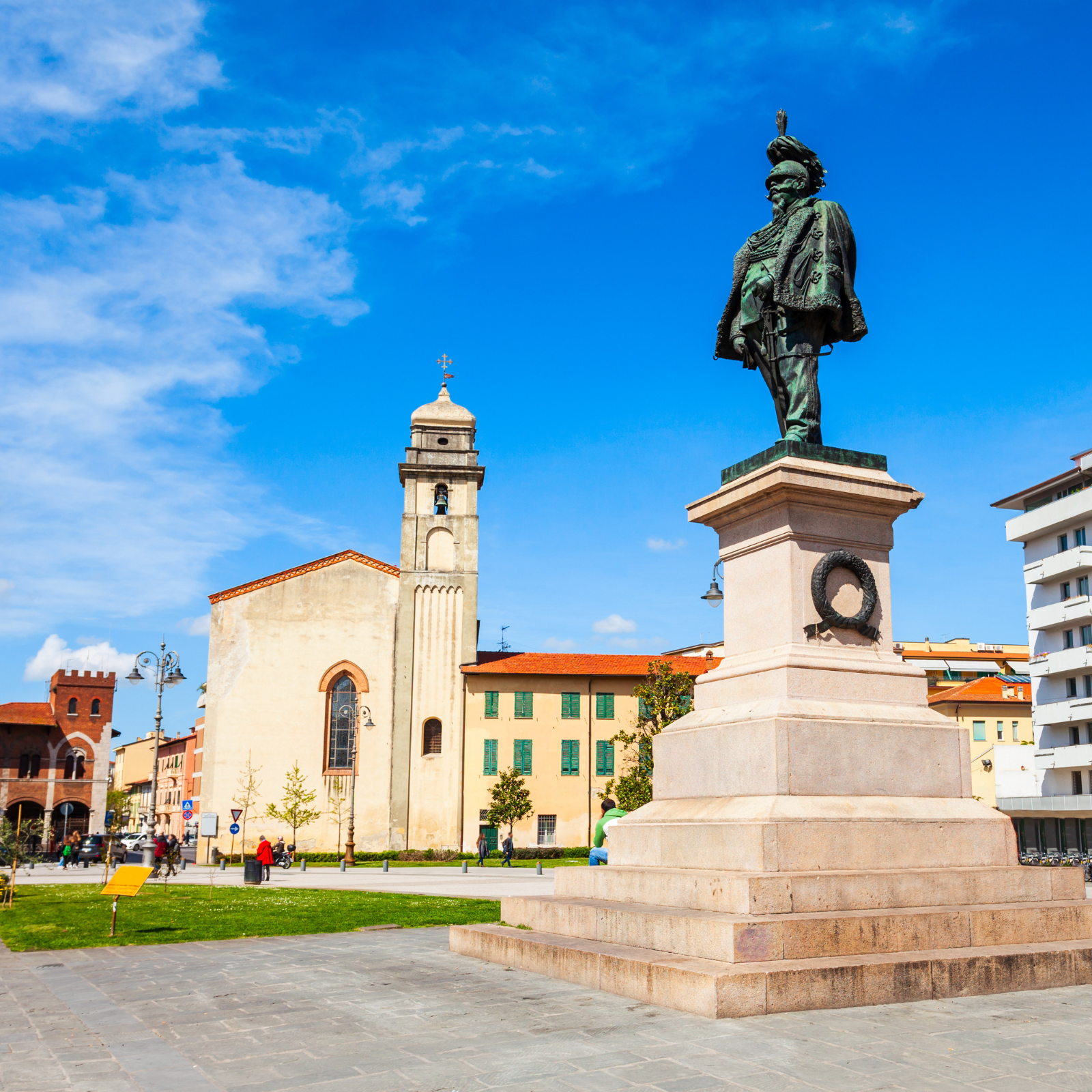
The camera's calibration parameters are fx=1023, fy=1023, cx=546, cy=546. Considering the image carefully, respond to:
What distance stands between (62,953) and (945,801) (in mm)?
9215

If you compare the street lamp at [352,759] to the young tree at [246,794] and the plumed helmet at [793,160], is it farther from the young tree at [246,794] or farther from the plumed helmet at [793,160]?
the plumed helmet at [793,160]

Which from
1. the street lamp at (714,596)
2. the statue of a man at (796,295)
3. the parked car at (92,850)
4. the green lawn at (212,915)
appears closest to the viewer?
the statue of a man at (796,295)

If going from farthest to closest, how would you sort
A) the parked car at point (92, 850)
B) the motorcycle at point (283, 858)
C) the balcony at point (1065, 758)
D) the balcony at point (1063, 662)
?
the parked car at point (92, 850) → the balcony at point (1063, 662) → the balcony at point (1065, 758) → the motorcycle at point (283, 858)

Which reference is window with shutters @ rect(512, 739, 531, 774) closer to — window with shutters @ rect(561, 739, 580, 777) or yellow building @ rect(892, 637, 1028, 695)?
window with shutters @ rect(561, 739, 580, 777)

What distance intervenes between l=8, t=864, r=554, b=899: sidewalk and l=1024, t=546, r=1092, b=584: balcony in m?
29.9

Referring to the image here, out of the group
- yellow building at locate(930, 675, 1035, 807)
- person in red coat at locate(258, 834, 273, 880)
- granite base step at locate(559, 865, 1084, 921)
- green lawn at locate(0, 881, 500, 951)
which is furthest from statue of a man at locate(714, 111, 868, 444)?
yellow building at locate(930, 675, 1035, 807)

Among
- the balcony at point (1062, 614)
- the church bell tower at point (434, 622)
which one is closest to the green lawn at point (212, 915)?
the church bell tower at point (434, 622)

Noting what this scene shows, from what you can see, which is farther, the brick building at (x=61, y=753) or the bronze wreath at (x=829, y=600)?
the brick building at (x=61, y=753)

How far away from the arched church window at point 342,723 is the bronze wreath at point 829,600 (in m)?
42.4

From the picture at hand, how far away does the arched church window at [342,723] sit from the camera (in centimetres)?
4884

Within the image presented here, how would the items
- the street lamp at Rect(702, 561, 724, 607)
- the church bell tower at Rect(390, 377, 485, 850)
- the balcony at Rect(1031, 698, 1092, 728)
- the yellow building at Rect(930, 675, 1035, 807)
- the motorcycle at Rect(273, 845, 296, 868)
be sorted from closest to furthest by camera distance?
the street lamp at Rect(702, 561, 724, 607) → the motorcycle at Rect(273, 845, 296, 868) → the church bell tower at Rect(390, 377, 485, 850) → the balcony at Rect(1031, 698, 1092, 728) → the yellow building at Rect(930, 675, 1035, 807)

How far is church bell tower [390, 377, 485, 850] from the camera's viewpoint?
48031 mm

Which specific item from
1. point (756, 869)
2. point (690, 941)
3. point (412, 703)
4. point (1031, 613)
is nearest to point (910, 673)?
point (756, 869)

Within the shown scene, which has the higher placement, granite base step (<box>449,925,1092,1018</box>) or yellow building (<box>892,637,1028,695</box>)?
yellow building (<box>892,637,1028,695</box>)
